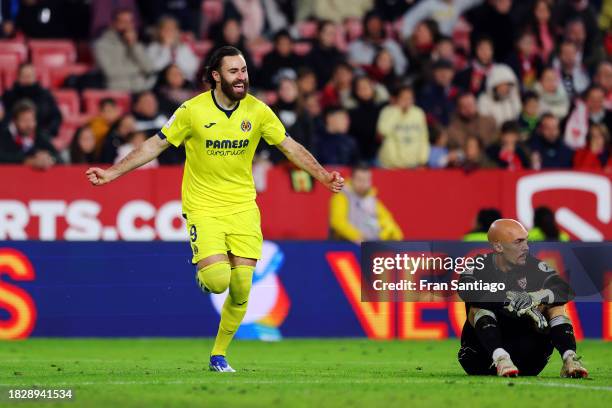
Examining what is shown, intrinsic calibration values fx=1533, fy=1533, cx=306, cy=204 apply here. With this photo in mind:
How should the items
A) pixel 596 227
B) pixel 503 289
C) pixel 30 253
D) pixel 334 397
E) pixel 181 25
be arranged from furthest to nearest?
pixel 181 25 → pixel 596 227 → pixel 30 253 → pixel 503 289 → pixel 334 397

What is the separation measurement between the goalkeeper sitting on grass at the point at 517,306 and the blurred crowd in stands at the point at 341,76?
8797 millimetres

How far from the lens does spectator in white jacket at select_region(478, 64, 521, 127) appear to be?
→ 21438 mm

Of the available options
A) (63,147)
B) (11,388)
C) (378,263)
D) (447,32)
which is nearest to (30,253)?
(63,147)

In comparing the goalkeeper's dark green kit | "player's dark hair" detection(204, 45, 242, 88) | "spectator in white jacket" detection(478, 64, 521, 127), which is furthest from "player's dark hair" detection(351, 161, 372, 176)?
the goalkeeper's dark green kit

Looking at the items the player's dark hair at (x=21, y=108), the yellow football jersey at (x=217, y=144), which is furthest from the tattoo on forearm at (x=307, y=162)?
the player's dark hair at (x=21, y=108)

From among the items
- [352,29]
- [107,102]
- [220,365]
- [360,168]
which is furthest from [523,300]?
[352,29]

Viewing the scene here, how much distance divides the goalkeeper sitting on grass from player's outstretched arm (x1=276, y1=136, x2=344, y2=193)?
1.32 meters

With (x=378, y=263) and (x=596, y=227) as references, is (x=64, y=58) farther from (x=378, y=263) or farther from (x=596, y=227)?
(x=378, y=263)

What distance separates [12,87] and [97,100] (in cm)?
142

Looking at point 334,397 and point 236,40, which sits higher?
point 236,40

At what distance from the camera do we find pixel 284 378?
11312 millimetres

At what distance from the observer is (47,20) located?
2211 cm

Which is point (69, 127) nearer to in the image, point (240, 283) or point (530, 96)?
point (530, 96)

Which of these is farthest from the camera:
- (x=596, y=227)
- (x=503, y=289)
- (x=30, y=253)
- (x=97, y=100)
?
(x=97, y=100)
